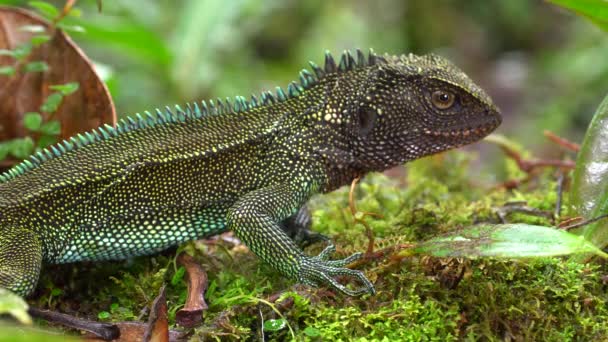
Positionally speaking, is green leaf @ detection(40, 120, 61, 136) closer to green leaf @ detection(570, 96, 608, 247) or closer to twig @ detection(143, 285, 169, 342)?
twig @ detection(143, 285, 169, 342)

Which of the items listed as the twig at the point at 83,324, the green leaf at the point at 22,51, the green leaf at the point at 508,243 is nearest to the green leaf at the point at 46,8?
the green leaf at the point at 22,51

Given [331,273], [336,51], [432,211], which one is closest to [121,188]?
[331,273]

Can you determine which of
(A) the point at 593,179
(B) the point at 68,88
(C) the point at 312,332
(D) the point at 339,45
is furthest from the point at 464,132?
(D) the point at 339,45

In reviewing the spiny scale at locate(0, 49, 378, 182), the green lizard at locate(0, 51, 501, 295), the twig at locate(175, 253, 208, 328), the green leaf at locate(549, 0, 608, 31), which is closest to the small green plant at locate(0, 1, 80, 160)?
the spiny scale at locate(0, 49, 378, 182)

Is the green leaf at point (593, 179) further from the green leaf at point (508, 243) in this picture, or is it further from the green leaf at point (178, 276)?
the green leaf at point (178, 276)

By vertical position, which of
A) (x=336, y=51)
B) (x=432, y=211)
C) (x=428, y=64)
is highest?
(x=336, y=51)

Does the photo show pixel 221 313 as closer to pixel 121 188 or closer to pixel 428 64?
pixel 121 188

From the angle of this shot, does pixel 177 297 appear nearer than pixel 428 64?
Yes
